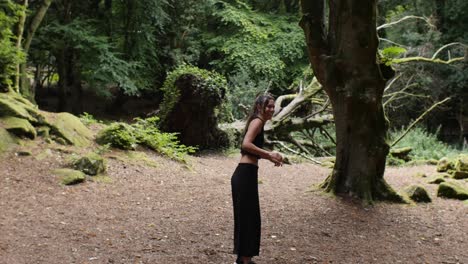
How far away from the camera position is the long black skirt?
4.27 meters

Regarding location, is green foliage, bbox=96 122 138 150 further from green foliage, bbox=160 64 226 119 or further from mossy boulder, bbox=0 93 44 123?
green foliage, bbox=160 64 226 119

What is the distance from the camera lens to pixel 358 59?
7.21 metres

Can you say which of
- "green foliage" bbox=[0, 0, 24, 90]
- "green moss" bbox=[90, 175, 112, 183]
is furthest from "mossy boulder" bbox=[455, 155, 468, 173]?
"green foliage" bbox=[0, 0, 24, 90]

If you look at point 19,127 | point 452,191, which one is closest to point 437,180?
point 452,191

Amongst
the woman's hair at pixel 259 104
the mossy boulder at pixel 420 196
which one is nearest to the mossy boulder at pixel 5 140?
the woman's hair at pixel 259 104

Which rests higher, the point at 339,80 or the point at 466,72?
the point at 466,72

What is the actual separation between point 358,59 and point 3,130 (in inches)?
256

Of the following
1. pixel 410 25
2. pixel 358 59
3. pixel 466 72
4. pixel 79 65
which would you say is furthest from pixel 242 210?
pixel 410 25

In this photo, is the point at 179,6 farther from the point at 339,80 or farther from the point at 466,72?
the point at 339,80

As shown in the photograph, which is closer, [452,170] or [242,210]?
[242,210]

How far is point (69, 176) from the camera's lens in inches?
291

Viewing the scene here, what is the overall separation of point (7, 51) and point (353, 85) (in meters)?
6.97

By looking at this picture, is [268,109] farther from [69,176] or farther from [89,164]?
[89,164]

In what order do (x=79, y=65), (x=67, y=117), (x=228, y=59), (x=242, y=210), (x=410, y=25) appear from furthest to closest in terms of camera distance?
(x=228, y=59) → (x=410, y=25) → (x=79, y=65) → (x=67, y=117) → (x=242, y=210)
